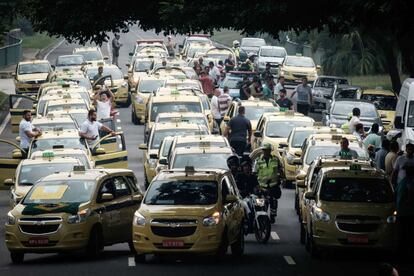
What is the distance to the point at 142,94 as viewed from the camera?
54281 millimetres

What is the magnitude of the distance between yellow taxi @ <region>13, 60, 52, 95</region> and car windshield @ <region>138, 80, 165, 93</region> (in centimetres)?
786

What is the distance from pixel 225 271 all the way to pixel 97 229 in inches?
108

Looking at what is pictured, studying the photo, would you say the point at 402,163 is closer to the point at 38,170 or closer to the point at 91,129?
the point at 38,170

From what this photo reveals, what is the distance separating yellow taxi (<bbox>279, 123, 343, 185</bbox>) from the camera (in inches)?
1505

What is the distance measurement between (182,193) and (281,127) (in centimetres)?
1542

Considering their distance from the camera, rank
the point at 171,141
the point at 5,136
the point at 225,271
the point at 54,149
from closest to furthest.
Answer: the point at 225,271 → the point at 54,149 → the point at 171,141 → the point at 5,136

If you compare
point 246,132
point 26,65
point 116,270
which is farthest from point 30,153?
point 26,65

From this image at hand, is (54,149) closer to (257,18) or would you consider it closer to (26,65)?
(257,18)

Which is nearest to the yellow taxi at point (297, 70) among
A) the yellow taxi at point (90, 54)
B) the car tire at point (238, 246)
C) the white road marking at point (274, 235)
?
the yellow taxi at point (90, 54)

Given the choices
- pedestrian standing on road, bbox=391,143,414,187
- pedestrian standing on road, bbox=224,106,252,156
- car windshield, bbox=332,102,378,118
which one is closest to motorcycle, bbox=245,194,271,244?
pedestrian standing on road, bbox=391,143,414,187

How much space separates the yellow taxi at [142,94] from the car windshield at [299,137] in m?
14.0

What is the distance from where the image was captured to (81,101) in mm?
46594

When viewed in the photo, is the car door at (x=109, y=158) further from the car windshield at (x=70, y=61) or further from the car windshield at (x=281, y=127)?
the car windshield at (x=70, y=61)

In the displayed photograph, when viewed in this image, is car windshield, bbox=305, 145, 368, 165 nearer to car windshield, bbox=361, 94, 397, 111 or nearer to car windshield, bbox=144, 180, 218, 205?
car windshield, bbox=144, 180, 218, 205
